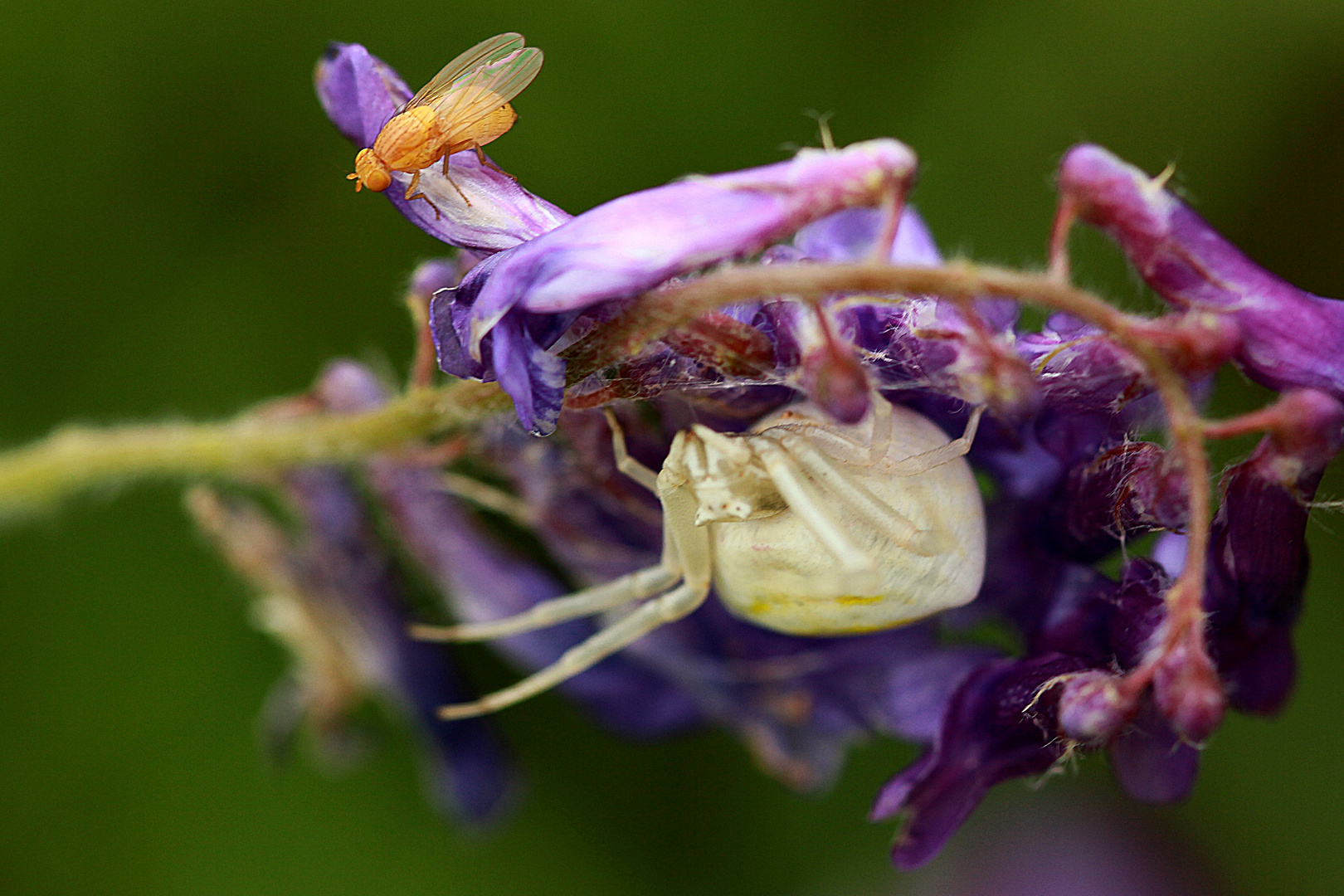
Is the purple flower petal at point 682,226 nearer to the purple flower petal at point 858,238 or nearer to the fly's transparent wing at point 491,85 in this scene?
the fly's transparent wing at point 491,85

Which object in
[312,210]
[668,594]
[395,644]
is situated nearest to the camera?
[668,594]

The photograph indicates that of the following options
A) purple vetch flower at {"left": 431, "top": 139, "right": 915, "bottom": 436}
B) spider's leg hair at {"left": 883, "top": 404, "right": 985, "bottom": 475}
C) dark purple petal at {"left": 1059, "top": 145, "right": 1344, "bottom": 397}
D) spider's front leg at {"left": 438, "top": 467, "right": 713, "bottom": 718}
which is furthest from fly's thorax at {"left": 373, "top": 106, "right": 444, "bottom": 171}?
dark purple petal at {"left": 1059, "top": 145, "right": 1344, "bottom": 397}

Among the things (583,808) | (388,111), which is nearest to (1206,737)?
(388,111)

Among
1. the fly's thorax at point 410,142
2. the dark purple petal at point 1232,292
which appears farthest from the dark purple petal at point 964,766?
the fly's thorax at point 410,142

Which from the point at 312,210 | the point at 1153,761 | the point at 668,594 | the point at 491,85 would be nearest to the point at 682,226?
the point at 491,85

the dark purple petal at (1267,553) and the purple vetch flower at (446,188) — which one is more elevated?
the purple vetch flower at (446,188)

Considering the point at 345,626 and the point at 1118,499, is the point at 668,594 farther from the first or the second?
the point at 345,626

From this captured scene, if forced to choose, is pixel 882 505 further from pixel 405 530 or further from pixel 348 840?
pixel 348 840

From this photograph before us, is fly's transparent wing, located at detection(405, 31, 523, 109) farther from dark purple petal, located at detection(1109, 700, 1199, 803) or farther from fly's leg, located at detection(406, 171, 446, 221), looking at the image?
dark purple petal, located at detection(1109, 700, 1199, 803)
